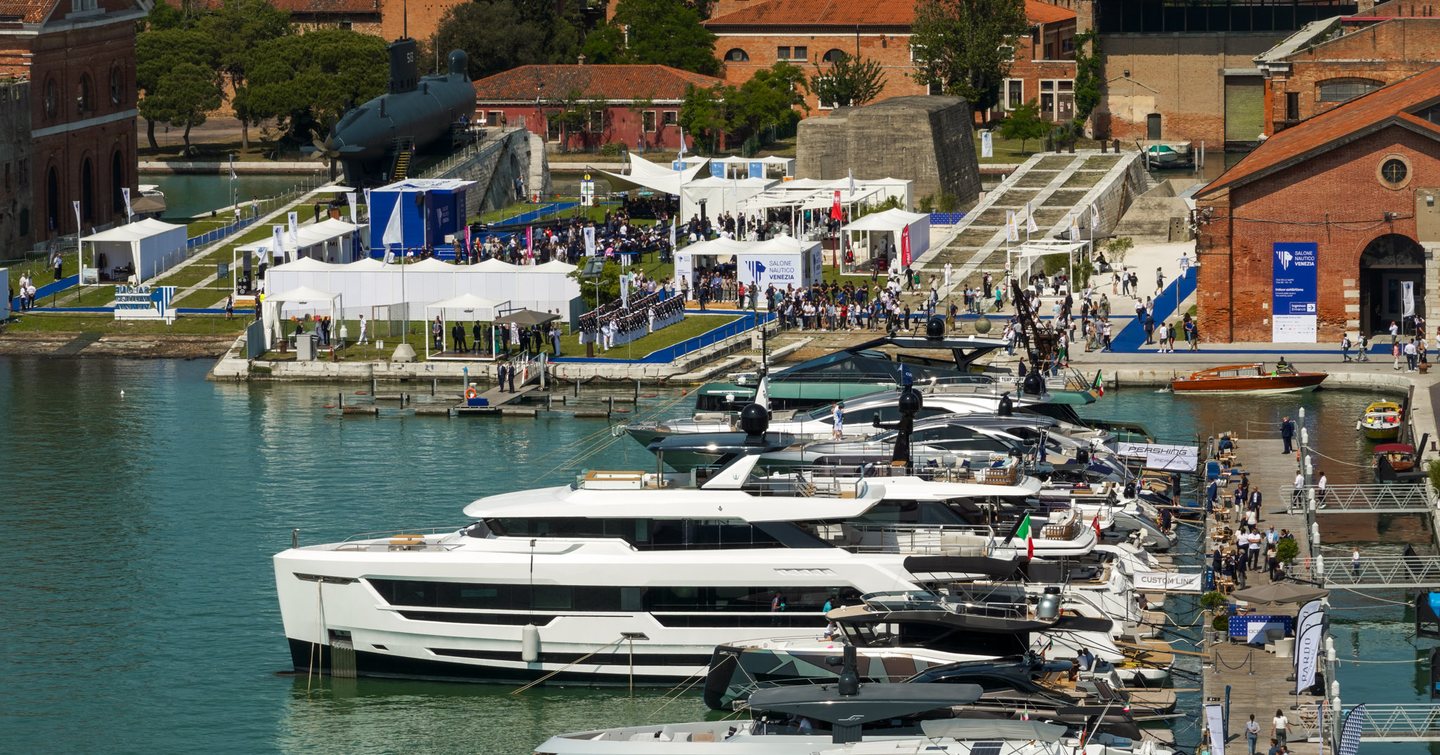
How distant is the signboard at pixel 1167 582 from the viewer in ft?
174

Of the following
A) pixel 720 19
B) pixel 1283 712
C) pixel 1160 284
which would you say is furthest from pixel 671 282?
pixel 720 19

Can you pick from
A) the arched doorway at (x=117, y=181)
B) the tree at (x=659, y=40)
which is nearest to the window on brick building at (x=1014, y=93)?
the tree at (x=659, y=40)

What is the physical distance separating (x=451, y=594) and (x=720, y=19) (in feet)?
351

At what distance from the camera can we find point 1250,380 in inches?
3061

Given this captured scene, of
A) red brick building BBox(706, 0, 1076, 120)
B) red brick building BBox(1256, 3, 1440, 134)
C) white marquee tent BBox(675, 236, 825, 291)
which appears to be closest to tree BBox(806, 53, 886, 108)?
red brick building BBox(706, 0, 1076, 120)

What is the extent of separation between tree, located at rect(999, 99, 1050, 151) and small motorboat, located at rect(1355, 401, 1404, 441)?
65.2m

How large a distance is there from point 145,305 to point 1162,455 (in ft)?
144

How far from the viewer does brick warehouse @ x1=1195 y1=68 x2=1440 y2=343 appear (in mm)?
81062

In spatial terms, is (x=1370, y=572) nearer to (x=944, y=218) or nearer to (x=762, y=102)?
(x=944, y=218)

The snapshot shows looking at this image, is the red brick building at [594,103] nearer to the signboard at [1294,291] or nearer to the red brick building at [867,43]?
Result: the red brick building at [867,43]

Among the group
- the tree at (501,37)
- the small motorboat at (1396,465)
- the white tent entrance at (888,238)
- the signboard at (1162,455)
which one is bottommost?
the small motorboat at (1396,465)

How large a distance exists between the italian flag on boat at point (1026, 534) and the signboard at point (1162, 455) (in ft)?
43.8

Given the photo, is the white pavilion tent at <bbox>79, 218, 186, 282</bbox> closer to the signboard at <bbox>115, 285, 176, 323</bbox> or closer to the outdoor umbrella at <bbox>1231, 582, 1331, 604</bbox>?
the signboard at <bbox>115, 285, 176, 323</bbox>

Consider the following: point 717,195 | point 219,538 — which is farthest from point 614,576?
point 717,195
